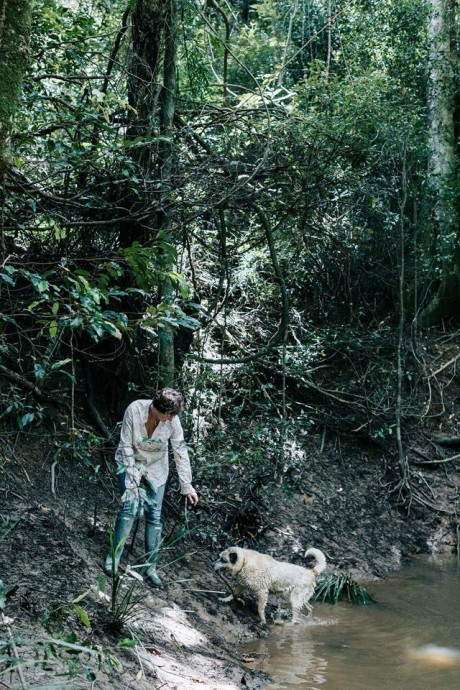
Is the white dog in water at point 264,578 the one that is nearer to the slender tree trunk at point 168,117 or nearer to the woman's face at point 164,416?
Answer: the woman's face at point 164,416

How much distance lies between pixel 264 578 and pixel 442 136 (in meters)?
10.5

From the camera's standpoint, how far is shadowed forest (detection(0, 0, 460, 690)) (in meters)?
6.49

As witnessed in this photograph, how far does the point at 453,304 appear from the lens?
1614 centimetres

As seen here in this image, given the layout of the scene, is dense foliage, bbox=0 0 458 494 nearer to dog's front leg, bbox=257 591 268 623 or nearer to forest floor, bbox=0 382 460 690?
forest floor, bbox=0 382 460 690

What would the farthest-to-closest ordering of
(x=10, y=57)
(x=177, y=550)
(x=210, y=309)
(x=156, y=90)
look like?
(x=210, y=309), (x=156, y=90), (x=177, y=550), (x=10, y=57)

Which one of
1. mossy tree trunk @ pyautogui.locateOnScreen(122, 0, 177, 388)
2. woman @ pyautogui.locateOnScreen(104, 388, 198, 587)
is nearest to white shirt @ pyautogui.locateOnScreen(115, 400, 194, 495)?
woman @ pyautogui.locateOnScreen(104, 388, 198, 587)

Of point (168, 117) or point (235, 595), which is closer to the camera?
point (235, 595)

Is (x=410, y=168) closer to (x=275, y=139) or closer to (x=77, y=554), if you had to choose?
(x=275, y=139)

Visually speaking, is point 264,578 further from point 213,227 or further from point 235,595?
point 213,227

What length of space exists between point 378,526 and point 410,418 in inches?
96.6

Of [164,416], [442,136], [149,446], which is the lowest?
[149,446]

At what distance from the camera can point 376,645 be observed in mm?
7848

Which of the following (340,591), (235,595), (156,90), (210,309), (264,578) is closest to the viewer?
(264,578)

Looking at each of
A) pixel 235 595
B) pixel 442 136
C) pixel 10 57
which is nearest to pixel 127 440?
pixel 235 595
